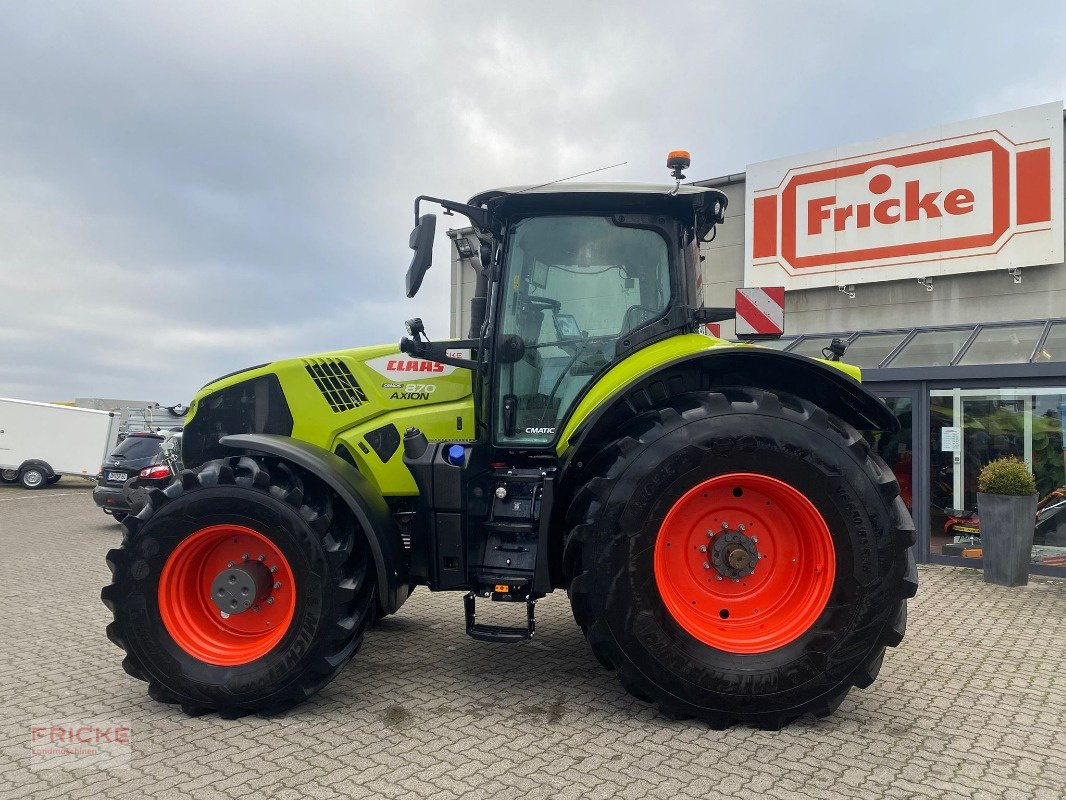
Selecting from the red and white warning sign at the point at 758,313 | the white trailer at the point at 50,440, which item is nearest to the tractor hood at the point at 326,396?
the red and white warning sign at the point at 758,313

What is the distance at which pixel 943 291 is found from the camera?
1087 centimetres

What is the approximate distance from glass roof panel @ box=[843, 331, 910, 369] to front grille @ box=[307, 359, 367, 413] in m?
7.23

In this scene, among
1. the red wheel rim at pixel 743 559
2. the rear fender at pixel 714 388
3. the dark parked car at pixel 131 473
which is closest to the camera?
the red wheel rim at pixel 743 559

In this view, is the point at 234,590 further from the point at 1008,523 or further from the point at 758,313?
the point at 1008,523

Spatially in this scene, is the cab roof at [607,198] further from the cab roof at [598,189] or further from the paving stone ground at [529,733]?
the paving stone ground at [529,733]

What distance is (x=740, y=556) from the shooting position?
352 cm

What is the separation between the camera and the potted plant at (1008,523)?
746cm

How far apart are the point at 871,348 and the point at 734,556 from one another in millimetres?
7764

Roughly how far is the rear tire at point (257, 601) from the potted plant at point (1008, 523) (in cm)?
670

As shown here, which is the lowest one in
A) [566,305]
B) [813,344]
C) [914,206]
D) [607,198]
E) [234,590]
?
[234,590]

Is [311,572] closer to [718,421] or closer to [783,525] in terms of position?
[718,421]

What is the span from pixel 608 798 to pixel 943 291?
34.0ft

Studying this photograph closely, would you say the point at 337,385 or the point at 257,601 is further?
the point at 337,385
